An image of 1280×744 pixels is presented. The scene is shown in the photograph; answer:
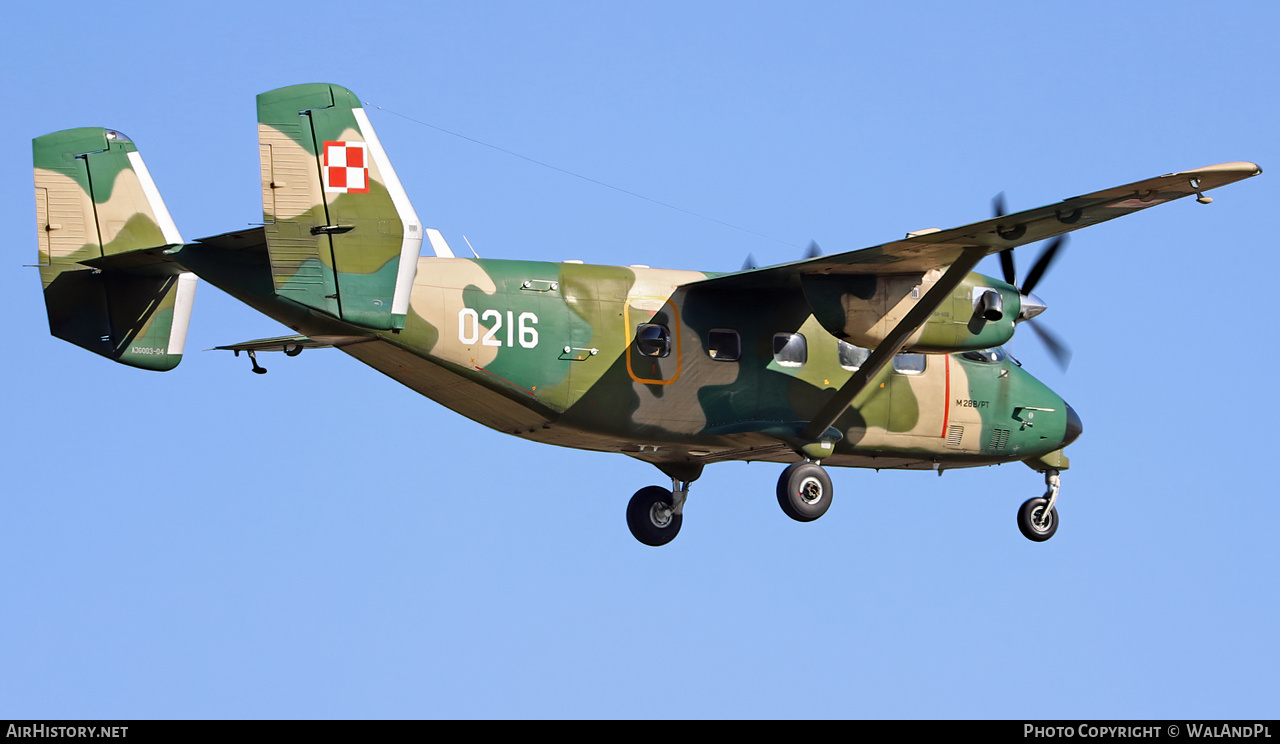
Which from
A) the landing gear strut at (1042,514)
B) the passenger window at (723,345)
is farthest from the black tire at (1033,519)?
the passenger window at (723,345)

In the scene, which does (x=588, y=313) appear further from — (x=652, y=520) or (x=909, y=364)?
(x=909, y=364)

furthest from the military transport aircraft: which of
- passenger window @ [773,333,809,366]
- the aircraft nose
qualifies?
the aircraft nose

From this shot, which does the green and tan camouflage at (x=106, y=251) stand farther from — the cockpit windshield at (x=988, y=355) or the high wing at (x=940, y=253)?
the cockpit windshield at (x=988, y=355)

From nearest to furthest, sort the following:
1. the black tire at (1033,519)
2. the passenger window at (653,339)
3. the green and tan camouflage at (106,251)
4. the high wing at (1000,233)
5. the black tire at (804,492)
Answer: the high wing at (1000,233) < the green and tan camouflage at (106,251) < the passenger window at (653,339) < the black tire at (804,492) < the black tire at (1033,519)

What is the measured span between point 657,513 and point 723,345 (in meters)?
3.83

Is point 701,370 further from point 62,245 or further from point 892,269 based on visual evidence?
point 62,245

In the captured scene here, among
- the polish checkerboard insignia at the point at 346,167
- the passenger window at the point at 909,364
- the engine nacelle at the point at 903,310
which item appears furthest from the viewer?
the passenger window at the point at 909,364

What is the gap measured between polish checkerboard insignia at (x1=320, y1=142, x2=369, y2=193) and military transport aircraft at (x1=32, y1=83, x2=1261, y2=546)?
3 cm

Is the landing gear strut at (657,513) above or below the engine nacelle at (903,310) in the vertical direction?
below

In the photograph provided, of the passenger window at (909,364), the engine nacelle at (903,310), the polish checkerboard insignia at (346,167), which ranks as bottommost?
the passenger window at (909,364)

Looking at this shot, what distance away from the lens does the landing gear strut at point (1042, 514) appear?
29.9m

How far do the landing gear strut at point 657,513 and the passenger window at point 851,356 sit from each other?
11.5ft

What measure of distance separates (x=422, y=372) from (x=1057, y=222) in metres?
9.40

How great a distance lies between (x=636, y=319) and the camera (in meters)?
25.1
